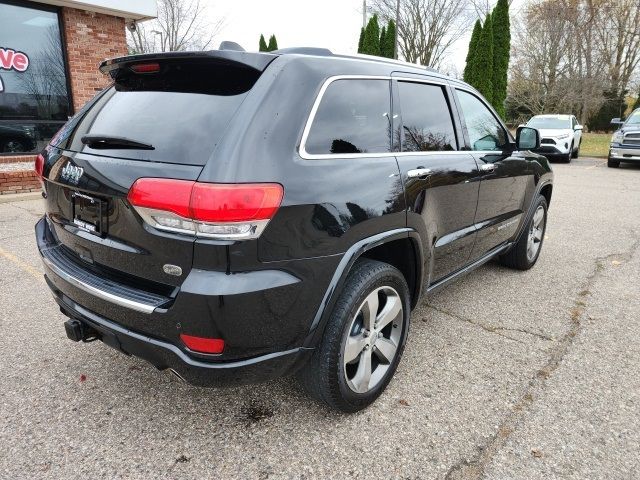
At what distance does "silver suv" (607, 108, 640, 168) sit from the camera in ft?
47.0

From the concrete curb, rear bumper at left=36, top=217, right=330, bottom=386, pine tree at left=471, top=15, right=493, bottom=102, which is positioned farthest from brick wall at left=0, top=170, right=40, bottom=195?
pine tree at left=471, top=15, right=493, bottom=102

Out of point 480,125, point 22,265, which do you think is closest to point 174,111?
point 480,125

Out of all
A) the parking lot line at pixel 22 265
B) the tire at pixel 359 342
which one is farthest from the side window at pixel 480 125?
the parking lot line at pixel 22 265

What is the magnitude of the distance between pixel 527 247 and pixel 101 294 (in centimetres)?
395

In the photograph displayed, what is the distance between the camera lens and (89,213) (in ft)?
7.05

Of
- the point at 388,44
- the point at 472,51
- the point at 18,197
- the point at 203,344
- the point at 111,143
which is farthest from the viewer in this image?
the point at 388,44

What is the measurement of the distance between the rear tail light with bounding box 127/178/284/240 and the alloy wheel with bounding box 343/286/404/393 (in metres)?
0.77

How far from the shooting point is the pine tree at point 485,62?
71.4 feet

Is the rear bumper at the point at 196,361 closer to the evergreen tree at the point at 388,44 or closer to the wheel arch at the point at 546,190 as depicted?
the wheel arch at the point at 546,190

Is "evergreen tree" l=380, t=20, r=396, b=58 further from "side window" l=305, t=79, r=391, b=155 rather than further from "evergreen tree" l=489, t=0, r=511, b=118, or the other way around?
"side window" l=305, t=79, r=391, b=155

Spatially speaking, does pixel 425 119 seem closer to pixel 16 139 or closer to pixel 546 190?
pixel 546 190

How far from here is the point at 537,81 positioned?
105 feet

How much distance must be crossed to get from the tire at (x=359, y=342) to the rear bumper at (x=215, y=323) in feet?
0.53

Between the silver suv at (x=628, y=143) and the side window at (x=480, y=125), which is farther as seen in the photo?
the silver suv at (x=628, y=143)
